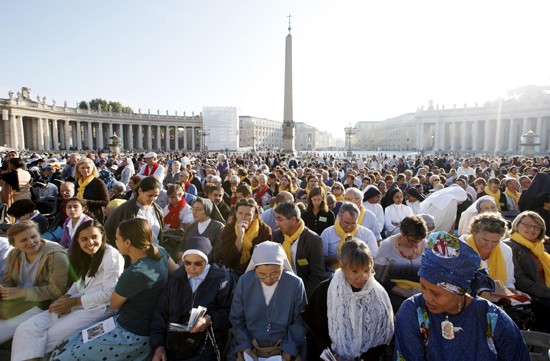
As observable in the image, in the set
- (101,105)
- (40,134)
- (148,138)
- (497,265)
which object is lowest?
(497,265)

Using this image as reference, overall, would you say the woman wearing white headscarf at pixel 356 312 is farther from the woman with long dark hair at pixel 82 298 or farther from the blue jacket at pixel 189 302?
the woman with long dark hair at pixel 82 298

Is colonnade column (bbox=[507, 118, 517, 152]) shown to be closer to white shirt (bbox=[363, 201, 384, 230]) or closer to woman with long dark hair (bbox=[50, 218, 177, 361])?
white shirt (bbox=[363, 201, 384, 230])

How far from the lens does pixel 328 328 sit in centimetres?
273

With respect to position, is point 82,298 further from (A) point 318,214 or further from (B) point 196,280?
(A) point 318,214

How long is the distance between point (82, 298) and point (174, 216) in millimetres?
2636

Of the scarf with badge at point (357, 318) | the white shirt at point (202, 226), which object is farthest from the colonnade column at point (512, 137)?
the scarf with badge at point (357, 318)

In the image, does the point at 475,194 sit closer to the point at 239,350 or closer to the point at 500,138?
the point at 239,350

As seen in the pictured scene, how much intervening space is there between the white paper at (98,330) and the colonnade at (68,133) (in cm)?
5348

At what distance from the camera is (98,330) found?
2908 mm

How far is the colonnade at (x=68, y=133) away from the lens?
144 feet

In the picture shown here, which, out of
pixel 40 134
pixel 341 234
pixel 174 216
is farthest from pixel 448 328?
pixel 40 134

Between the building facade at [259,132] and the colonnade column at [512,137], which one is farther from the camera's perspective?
the building facade at [259,132]

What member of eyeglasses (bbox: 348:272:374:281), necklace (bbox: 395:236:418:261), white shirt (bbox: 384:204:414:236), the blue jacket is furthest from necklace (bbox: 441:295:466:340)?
white shirt (bbox: 384:204:414:236)

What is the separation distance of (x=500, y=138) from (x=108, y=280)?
72.3 m
